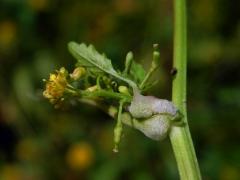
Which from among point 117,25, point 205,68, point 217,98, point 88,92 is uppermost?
point 117,25

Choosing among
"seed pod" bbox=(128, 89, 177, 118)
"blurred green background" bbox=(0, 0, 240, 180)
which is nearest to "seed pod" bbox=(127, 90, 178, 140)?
"seed pod" bbox=(128, 89, 177, 118)

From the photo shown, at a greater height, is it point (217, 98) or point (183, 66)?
point (217, 98)

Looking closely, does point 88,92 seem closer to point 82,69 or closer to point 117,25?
point 82,69

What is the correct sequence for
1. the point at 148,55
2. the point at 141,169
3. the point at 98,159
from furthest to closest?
the point at 148,55 → the point at 98,159 → the point at 141,169

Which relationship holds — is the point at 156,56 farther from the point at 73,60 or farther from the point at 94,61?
the point at 73,60

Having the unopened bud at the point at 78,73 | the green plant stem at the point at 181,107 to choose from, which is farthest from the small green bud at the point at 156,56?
the unopened bud at the point at 78,73

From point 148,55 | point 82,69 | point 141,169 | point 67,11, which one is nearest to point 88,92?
point 82,69

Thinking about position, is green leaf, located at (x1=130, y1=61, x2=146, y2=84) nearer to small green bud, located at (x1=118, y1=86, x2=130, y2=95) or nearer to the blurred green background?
small green bud, located at (x1=118, y1=86, x2=130, y2=95)

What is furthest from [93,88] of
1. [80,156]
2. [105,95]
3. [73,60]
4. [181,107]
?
[73,60]
